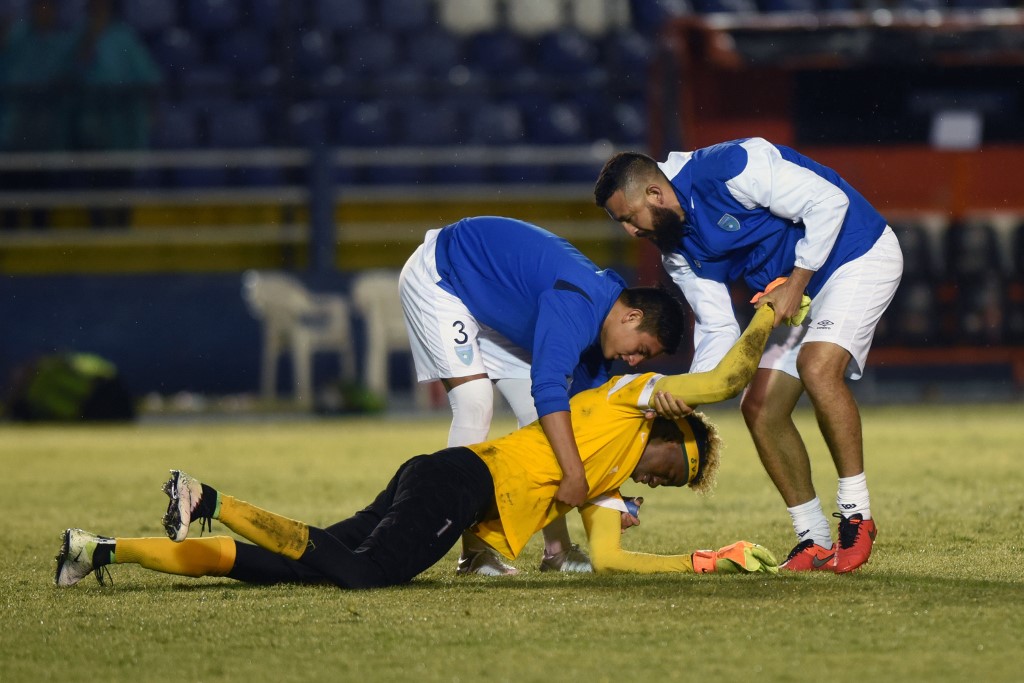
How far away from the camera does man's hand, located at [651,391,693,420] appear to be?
193 inches

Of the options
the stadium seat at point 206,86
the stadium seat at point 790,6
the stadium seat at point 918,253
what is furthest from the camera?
the stadium seat at point 790,6

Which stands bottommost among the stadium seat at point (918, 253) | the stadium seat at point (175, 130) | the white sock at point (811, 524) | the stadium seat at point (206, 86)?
the white sock at point (811, 524)

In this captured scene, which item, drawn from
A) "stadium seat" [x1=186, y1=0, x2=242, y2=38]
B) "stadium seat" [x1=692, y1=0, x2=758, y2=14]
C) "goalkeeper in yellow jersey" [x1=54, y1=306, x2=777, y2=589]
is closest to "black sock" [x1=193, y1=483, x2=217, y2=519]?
"goalkeeper in yellow jersey" [x1=54, y1=306, x2=777, y2=589]

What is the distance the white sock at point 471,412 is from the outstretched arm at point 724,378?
2.60 feet

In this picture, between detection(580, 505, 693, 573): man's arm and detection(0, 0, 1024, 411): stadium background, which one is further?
detection(0, 0, 1024, 411): stadium background

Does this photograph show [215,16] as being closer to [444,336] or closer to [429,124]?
[429,124]

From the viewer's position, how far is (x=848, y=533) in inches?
204

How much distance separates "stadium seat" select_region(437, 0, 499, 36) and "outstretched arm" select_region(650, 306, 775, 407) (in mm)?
12394

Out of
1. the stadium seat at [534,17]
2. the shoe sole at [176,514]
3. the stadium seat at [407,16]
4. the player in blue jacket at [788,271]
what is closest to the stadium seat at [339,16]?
the stadium seat at [407,16]

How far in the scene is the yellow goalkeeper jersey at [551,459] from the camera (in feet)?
16.1

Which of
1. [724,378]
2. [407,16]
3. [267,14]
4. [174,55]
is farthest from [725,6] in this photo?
[724,378]

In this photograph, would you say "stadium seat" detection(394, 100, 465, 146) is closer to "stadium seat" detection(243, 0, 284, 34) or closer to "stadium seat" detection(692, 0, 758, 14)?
"stadium seat" detection(243, 0, 284, 34)

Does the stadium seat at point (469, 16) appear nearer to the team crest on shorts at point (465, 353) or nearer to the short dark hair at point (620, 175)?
the team crest on shorts at point (465, 353)

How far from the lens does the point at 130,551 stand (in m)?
4.77
